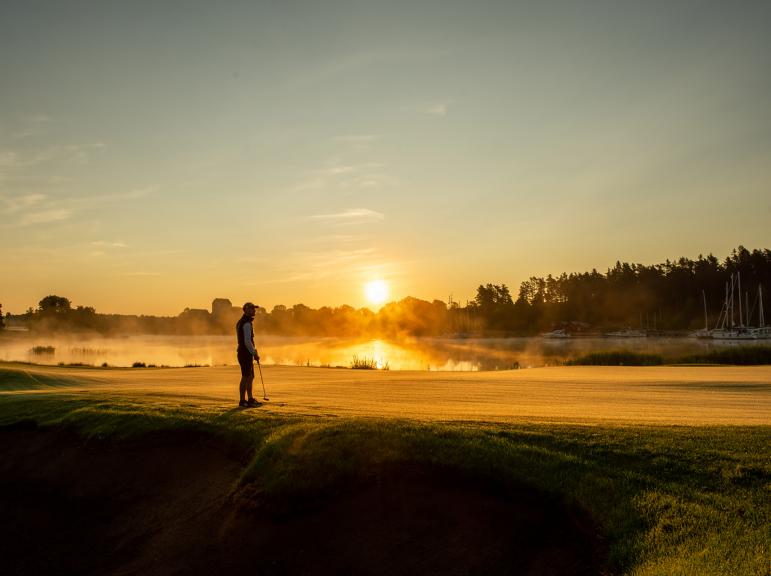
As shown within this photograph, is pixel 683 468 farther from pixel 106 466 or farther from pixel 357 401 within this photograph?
pixel 106 466

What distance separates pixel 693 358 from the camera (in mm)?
45250

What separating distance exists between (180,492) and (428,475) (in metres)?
5.10

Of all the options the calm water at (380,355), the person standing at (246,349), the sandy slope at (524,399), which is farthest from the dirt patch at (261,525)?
the calm water at (380,355)

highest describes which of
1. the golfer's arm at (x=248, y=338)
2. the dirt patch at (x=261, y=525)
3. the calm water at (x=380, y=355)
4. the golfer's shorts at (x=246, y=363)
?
the golfer's arm at (x=248, y=338)

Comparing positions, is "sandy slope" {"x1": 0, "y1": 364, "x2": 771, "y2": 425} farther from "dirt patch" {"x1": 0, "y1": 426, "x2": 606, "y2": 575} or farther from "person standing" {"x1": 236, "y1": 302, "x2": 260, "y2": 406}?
"dirt patch" {"x1": 0, "y1": 426, "x2": 606, "y2": 575}

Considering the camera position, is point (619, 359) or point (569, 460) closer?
point (569, 460)

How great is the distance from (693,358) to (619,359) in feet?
21.2

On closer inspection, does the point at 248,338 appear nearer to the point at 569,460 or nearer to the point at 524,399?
the point at 569,460

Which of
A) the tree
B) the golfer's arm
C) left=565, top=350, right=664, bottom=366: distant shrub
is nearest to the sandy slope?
the golfer's arm

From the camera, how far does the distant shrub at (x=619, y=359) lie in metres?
44.1

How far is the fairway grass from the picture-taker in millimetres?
6652

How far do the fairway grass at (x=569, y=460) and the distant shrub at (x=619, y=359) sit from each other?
1226 inches

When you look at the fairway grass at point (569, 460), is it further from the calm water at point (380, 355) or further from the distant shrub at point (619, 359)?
the calm water at point (380, 355)

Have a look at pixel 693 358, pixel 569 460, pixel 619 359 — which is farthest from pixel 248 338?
pixel 693 358
